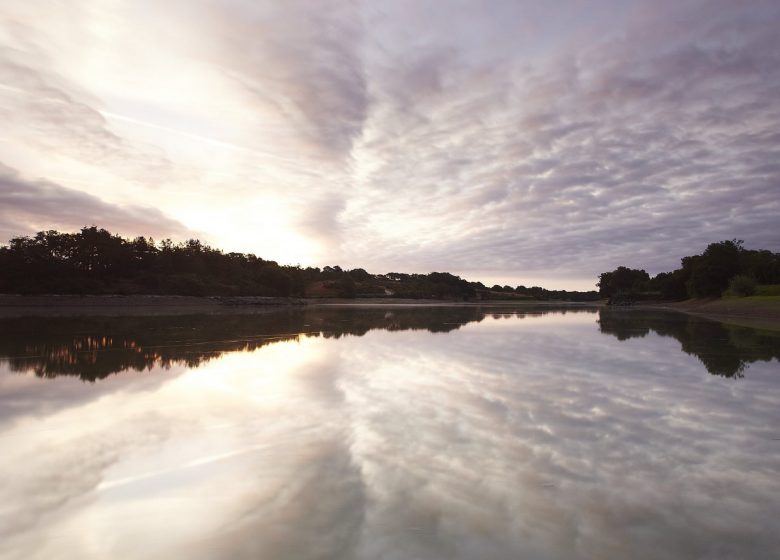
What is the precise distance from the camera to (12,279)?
53.7 meters

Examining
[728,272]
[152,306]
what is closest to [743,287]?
[728,272]

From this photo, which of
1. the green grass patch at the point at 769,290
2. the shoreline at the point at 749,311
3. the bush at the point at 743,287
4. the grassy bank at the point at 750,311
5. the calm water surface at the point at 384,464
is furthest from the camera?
the bush at the point at 743,287

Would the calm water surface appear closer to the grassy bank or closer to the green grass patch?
the grassy bank

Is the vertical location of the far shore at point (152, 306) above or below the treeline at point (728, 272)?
below

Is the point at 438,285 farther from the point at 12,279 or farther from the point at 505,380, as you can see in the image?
the point at 505,380

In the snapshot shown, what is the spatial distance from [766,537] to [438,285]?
16445 centimetres

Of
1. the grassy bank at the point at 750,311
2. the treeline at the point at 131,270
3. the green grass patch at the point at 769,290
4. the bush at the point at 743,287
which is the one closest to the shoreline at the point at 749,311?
the grassy bank at the point at 750,311

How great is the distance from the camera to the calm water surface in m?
3.63

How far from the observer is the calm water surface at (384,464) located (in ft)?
11.9

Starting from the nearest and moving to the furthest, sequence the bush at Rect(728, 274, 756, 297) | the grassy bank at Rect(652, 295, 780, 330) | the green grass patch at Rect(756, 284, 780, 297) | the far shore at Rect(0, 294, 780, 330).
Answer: the grassy bank at Rect(652, 295, 780, 330) → the far shore at Rect(0, 294, 780, 330) → the green grass patch at Rect(756, 284, 780, 297) → the bush at Rect(728, 274, 756, 297)

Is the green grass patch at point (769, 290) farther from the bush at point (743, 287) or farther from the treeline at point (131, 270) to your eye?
the treeline at point (131, 270)

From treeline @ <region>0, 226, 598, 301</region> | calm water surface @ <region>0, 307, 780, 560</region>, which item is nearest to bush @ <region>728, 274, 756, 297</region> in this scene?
calm water surface @ <region>0, 307, 780, 560</region>

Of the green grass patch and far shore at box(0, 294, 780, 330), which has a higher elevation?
the green grass patch

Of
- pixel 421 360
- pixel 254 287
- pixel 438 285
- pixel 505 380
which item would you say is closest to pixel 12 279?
pixel 254 287
